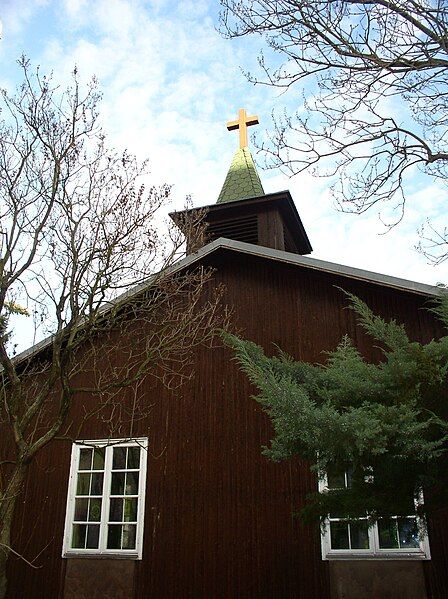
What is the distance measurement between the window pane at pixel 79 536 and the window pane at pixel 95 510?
20 cm

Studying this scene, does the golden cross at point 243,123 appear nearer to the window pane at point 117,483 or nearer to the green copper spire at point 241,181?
the green copper spire at point 241,181

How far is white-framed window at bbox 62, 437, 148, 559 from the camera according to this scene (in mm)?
8797

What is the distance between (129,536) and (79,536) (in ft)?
2.86

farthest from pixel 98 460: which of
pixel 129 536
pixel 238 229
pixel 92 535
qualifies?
pixel 238 229

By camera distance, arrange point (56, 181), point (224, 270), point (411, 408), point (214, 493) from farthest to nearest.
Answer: point (224, 270), point (214, 493), point (56, 181), point (411, 408)

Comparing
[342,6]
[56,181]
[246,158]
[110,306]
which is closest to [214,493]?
[110,306]

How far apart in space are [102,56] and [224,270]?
154 inches

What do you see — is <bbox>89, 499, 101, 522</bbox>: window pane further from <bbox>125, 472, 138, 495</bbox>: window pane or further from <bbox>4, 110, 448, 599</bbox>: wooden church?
<bbox>125, 472, 138, 495</bbox>: window pane

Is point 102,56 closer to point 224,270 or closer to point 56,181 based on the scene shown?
point 56,181

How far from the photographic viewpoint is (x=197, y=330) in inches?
349

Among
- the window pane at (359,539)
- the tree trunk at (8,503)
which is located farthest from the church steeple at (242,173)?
the tree trunk at (8,503)

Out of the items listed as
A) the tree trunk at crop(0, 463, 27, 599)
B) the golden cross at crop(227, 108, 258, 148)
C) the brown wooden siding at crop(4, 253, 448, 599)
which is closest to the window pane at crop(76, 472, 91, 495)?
the brown wooden siding at crop(4, 253, 448, 599)

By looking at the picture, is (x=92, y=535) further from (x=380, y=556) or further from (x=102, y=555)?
(x=380, y=556)

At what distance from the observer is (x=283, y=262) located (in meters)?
9.11
